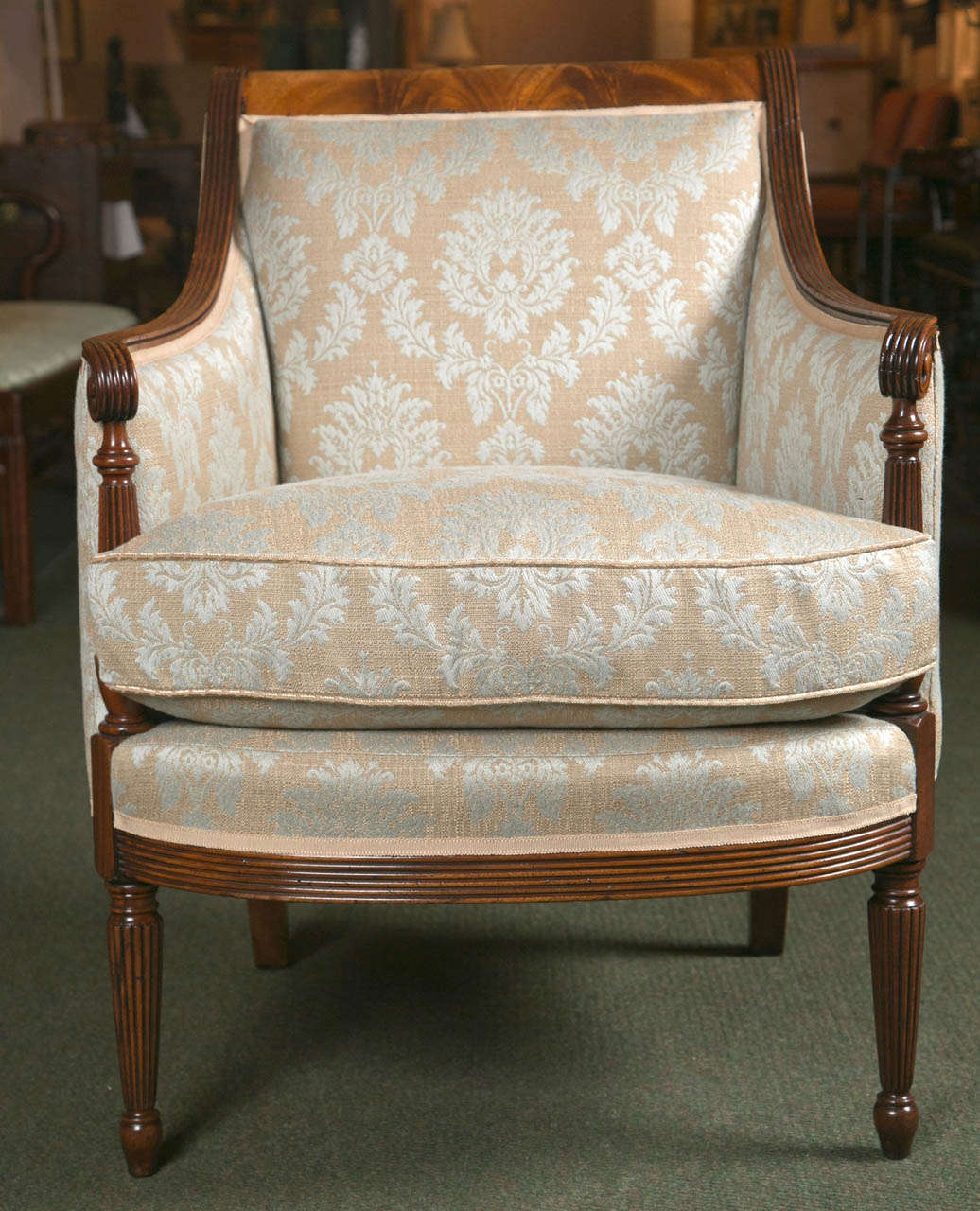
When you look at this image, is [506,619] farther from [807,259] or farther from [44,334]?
[44,334]

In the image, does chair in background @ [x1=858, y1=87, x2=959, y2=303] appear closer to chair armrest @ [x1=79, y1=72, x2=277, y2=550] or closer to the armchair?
chair armrest @ [x1=79, y1=72, x2=277, y2=550]

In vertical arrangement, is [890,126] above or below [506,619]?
above

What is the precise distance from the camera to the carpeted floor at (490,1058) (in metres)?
1.04

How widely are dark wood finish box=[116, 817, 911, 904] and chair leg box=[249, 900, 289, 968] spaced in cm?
37

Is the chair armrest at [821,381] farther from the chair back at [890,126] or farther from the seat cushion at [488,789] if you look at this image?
the chair back at [890,126]

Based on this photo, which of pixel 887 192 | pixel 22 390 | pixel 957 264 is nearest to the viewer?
pixel 22 390

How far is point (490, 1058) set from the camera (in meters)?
1.21

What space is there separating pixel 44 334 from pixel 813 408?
1.93 meters

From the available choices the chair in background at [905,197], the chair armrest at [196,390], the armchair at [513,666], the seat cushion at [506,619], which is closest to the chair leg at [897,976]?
the armchair at [513,666]

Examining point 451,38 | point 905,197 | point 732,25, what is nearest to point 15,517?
point 905,197

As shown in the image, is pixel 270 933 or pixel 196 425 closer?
pixel 196 425

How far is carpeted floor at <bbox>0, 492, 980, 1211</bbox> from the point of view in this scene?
1040 mm

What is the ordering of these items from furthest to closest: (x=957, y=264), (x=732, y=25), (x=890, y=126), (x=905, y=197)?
(x=732, y=25), (x=890, y=126), (x=905, y=197), (x=957, y=264)

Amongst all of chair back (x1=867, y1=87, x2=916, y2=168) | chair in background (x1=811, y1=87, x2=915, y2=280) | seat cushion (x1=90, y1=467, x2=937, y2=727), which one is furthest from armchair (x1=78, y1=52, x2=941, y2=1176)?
chair back (x1=867, y1=87, x2=916, y2=168)
